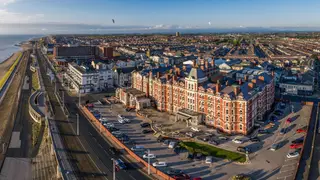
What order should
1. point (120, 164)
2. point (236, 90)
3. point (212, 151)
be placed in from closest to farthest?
point (120, 164) → point (212, 151) → point (236, 90)

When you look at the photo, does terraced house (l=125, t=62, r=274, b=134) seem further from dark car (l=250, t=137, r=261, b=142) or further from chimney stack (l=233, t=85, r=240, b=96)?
dark car (l=250, t=137, r=261, b=142)

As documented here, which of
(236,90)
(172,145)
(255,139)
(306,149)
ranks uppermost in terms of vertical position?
(236,90)

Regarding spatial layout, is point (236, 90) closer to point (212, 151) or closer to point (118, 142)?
point (212, 151)

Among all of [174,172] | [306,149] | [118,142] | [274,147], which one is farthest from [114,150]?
[306,149]

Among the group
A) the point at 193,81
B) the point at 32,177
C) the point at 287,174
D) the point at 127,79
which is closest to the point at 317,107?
the point at 193,81

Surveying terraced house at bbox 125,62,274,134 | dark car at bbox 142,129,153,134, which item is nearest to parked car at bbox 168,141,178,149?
dark car at bbox 142,129,153,134

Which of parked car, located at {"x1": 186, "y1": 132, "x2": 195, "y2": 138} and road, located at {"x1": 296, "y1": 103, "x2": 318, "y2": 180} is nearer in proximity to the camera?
road, located at {"x1": 296, "y1": 103, "x2": 318, "y2": 180}
